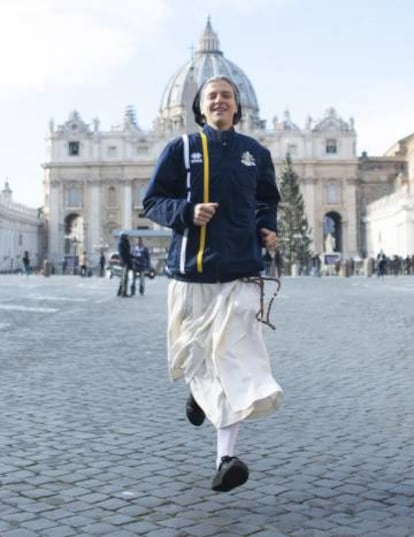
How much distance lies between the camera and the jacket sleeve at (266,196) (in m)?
4.06

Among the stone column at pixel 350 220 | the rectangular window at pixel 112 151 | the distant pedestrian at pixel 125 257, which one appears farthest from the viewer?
the rectangular window at pixel 112 151

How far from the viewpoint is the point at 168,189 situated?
4.01 m

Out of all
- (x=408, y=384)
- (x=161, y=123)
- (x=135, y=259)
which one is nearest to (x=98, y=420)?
(x=408, y=384)

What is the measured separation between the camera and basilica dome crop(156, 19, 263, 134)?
111125 mm

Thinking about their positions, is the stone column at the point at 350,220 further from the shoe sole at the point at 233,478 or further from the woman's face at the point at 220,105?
the shoe sole at the point at 233,478

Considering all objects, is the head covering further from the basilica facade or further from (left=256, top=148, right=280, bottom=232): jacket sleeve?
the basilica facade

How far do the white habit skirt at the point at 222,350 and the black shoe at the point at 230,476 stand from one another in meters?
0.18

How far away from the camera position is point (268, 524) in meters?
3.25

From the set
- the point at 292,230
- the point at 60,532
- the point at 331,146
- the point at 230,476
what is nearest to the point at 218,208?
the point at 230,476

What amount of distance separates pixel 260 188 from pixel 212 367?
91cm

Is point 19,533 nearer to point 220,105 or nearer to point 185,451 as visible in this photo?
point 185,451

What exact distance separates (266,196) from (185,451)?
1.37m

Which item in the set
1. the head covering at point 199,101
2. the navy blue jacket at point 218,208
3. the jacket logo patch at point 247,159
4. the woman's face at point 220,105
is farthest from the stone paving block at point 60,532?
the head covering at point 199,101

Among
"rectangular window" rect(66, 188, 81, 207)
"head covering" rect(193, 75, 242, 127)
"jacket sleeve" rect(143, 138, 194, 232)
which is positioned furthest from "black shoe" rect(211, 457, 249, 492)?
"rectangular window" rect(66, 188, 81, 207)
